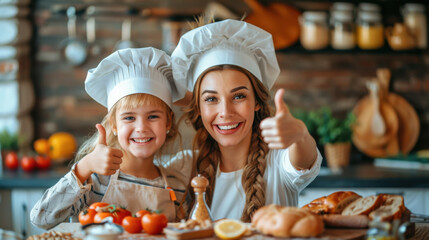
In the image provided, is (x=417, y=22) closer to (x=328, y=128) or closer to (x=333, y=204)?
(x=328, y=128)

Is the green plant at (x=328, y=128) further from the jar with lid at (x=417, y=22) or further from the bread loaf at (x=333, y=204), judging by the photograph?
the bread loaf at (x=333, y=204)

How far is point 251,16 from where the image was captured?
3295mm

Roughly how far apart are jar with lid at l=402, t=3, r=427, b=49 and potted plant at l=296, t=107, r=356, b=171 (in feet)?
2.47

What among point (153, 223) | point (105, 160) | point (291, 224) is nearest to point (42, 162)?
Result: point (105, 160)

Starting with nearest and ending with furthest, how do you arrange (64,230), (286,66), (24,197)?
(64,230)
(24,197)
(286,66)

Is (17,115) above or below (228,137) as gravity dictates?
below

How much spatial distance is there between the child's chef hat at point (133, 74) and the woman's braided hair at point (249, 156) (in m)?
→ 0.12

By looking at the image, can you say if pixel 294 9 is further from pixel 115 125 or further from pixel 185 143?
pixel 115 125

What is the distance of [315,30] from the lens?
3215mm

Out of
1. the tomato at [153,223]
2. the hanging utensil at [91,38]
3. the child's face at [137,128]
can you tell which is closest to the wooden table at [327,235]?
the tomato at [153,223]

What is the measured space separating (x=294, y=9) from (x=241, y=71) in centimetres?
180

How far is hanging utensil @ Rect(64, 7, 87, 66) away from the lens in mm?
3348

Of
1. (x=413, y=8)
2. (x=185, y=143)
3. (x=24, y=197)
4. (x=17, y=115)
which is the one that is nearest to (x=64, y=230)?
(x=185, y=143)

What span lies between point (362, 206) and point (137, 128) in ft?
2.40
